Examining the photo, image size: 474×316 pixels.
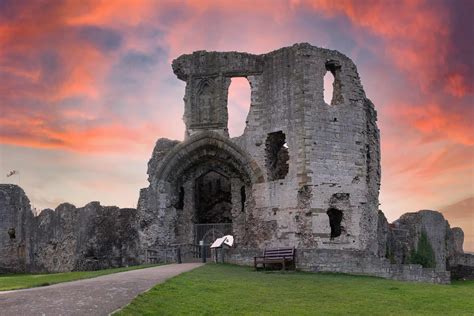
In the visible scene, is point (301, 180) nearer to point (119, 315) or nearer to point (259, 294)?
point (259, 294)

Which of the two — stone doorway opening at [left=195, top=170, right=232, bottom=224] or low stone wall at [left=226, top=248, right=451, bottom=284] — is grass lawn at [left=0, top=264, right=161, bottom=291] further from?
stone doorway opening at [left=195, top=170, right=232, bottom=224]

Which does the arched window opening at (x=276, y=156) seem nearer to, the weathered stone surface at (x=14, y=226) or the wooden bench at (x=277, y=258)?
the wooden bench at (x=277, y=258)

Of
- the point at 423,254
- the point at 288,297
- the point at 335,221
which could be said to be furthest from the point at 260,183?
the point at 288,297

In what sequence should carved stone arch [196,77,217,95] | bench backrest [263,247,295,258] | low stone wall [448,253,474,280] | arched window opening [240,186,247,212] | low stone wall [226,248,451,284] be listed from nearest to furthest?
low stone wall [226,248,451,284], bench backrest [263,247,295,258], carved stone arch [196,77,217,95], arched window opening [240,186,247,212], low stone wall [448,253,474,280]

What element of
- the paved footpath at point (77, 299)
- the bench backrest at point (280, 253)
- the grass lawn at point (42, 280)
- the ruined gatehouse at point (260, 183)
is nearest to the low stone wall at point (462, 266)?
the ruined gatehouse at point (260, 183)

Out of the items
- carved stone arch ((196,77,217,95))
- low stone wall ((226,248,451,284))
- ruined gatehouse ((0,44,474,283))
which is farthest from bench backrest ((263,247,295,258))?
carved stone arch ((196,77,217,95))

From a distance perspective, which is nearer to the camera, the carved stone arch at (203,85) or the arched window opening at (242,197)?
the carved stone arch at (203,85)

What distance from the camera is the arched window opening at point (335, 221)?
81.9ft

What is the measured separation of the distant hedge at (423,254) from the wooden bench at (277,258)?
12.0m

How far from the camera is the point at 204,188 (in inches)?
1291

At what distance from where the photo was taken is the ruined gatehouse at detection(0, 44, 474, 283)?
2456 cm

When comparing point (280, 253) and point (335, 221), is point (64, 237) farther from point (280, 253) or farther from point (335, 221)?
point (280, 253)

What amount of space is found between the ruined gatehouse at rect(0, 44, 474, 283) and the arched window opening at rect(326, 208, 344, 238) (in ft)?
0.13

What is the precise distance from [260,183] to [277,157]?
1996 millimetres
